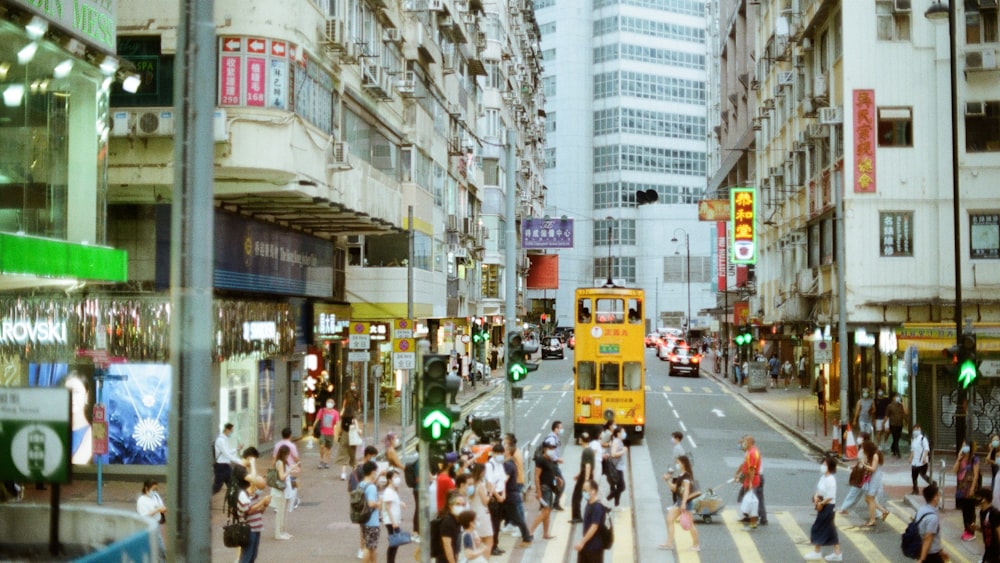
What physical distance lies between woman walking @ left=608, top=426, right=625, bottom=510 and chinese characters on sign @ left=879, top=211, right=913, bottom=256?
15933 millimetres

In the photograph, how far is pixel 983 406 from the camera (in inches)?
1199

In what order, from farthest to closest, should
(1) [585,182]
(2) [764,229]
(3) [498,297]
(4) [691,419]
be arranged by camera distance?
(1) [585,182]
(3) [498,297]
(2) [764,229]
(4) [691,419]

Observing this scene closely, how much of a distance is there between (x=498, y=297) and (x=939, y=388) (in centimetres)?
4236

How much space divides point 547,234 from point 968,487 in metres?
19.7

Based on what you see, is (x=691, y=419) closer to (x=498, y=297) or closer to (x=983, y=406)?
(x=983, y=406)

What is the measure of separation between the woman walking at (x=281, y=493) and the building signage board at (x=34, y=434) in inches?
442

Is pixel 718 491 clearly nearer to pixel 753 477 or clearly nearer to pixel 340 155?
pixel 753 477

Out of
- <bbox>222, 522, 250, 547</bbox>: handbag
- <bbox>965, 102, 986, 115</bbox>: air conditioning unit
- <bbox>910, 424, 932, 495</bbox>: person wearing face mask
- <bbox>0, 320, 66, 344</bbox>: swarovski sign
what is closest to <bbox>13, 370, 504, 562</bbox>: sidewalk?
<bbox>222, 522, 250, 547</bbox>: handbag

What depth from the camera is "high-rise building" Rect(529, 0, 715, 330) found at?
388 ft

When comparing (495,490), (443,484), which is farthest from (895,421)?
(443,484)

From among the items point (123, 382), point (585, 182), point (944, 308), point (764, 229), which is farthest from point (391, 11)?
point (585, 182)

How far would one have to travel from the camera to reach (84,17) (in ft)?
62.0

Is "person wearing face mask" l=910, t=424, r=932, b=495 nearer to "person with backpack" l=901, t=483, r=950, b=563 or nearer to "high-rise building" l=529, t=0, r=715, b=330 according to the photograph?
"person with backpack" l=901, t=483, r=950, b=563

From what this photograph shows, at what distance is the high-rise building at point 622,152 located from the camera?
11812cm
